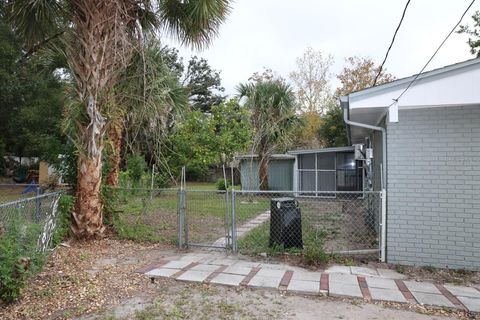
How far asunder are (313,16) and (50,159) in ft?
21.1

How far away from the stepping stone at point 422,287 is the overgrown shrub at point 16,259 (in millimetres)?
Answer: 4588

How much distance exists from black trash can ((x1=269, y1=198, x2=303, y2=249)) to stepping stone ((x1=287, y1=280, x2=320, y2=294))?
137 cm

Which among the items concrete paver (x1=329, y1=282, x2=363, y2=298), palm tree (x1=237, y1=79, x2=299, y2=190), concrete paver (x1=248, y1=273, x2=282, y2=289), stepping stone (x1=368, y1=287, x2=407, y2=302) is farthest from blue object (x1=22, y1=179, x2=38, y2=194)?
stepping stone (x1=368, y1=287, x2=407, y2=302)

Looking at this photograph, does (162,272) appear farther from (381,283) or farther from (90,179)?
(381,283)

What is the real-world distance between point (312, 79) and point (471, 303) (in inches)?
1054

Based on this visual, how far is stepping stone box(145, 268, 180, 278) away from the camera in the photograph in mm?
4914

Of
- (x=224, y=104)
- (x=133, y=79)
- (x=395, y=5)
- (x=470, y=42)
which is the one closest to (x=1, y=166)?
(x=224, y=104)

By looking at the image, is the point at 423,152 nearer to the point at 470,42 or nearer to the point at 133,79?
the point at 133,79

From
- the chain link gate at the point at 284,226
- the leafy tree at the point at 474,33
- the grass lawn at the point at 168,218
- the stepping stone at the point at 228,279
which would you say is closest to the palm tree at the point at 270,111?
the grass lawn at the point at 168,218

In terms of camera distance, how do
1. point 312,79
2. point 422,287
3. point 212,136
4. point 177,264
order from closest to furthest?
1. point 422,287
2. point 177,264
3. point 212,136
4. point 312,79

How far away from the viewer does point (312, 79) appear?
96.0ft

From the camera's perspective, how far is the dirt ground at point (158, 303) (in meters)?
3.71

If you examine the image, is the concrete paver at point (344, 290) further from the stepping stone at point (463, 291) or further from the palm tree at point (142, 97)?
the palm tree at point (142, 97)

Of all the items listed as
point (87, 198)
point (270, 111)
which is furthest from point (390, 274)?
point (270, 111)
